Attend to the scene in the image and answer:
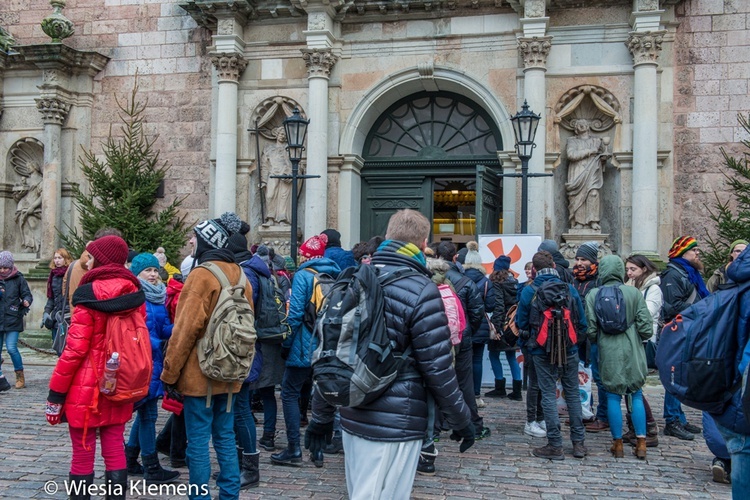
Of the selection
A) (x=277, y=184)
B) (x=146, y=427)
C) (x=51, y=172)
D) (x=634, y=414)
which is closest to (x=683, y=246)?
(x=634, y=414)

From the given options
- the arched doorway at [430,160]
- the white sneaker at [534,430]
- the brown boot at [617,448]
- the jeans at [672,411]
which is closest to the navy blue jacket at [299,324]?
the white sneaker at [534,430]

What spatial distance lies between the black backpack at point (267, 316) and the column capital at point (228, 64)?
31.4 ft

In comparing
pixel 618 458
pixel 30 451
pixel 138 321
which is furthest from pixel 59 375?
pixel 618 458

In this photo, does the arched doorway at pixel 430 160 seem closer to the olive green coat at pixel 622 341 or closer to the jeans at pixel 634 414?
the olive green coat at pixel 622 341

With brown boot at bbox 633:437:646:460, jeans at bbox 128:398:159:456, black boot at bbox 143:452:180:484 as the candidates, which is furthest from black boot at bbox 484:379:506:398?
jeans at bbox 128:398:159:456

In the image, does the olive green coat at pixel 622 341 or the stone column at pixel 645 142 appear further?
the stone column at pixel 645 142

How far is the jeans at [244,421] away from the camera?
17.8ft

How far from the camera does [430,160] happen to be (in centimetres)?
1478

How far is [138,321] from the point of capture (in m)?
4.72

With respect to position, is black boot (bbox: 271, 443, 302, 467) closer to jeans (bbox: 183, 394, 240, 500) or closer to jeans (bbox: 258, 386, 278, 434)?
jeans (bbox: 258, 386, 278, 434)

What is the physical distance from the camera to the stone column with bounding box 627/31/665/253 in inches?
493

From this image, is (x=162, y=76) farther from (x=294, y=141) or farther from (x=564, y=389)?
(x=564, y=389)

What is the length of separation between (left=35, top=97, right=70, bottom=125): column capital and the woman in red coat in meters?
12.5

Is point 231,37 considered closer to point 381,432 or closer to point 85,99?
point 85,99
